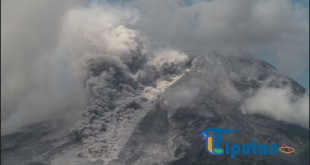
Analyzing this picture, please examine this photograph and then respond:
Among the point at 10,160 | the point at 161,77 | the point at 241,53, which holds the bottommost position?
the point at 10,160

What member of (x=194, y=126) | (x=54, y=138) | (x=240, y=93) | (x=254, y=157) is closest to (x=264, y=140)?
(x=254, y=157)

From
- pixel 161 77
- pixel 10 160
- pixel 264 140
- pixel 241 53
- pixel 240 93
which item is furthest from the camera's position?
pixel 241 53

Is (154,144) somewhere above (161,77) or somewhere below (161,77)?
below

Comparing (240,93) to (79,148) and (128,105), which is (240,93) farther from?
(79,148)

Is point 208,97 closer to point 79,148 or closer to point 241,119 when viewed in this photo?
point 241,119

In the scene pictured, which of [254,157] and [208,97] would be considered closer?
[254,157]

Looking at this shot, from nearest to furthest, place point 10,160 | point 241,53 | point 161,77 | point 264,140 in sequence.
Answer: point 10,160 → point 264,140 → point 161,77 → point 241,53

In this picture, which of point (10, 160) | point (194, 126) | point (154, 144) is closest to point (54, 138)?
point (10, 160)
